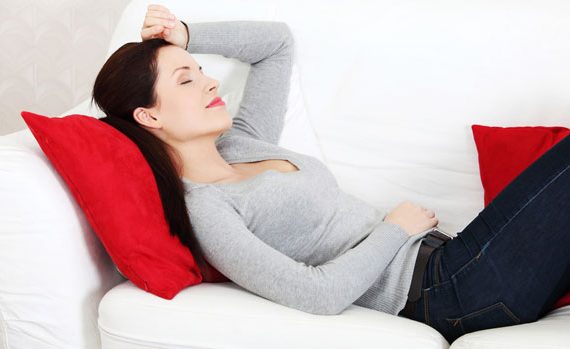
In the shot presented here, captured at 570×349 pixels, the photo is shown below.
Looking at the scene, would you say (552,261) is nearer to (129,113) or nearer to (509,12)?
(509,12)

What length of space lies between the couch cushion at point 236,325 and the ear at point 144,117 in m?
0.40

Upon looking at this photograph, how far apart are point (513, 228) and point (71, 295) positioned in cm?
93

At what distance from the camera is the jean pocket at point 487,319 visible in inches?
61.5

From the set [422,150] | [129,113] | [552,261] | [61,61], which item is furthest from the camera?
[61,61]

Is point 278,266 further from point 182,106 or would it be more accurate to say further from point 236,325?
point 182,106

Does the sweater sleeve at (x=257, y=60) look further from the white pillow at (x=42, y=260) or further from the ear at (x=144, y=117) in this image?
the white pillow at (x=42, y=260)

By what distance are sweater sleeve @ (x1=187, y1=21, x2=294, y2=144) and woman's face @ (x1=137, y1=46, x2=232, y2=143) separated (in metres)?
0.25

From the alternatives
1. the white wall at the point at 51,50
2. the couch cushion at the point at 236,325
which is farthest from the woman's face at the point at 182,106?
the white wall at the point at 51,50

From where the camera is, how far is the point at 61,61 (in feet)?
9.91

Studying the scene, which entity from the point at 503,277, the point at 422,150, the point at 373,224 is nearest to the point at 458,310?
the point at 503,277

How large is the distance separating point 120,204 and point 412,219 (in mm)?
655

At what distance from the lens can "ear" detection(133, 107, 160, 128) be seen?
1777mm

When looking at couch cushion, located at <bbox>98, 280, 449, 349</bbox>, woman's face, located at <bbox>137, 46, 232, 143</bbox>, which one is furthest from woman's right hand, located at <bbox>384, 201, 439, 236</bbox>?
woman's face, located at <bbox>137, 46, 232, 143</bbox>

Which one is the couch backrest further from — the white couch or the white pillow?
the white pillow
